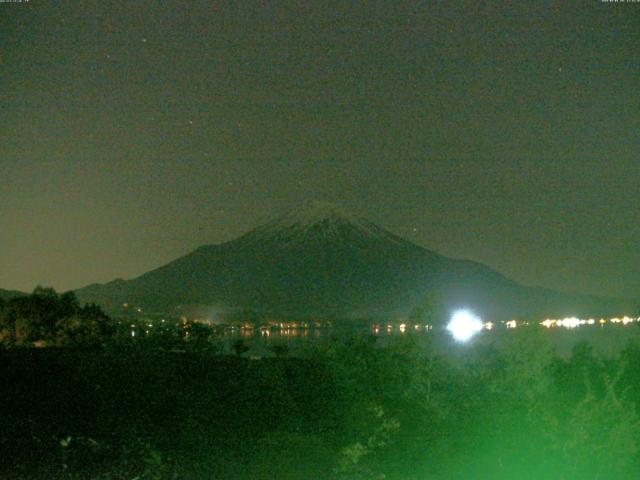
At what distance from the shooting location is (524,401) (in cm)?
1019

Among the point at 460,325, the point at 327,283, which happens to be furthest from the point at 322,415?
the point at 327,283

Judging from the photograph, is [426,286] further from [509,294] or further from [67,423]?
[67,423]

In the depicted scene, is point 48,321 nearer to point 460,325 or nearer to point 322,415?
point 322,415

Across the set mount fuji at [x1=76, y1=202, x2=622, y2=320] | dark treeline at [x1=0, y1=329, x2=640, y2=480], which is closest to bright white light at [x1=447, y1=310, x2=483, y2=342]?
dark treeline at [x1=0, y1=329, x2=640, y2=480]

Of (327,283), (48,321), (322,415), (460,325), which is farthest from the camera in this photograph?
(327,283)

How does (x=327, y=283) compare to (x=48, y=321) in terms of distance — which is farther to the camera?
(x=327, y=283)

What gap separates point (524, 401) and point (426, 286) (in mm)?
90372

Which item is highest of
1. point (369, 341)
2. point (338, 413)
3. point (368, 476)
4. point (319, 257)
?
point (319, 257)

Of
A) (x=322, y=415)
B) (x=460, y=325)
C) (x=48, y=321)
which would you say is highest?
(x=48, y=321)

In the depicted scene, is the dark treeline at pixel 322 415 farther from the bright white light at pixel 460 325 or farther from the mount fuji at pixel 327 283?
the mount fuji at pixel 327 283

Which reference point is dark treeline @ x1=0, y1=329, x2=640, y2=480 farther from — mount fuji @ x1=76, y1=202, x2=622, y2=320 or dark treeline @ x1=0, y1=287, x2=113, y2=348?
mount fuji @ x1=76, y1=202, x2=622, y2=320

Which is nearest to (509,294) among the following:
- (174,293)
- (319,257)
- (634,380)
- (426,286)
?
(426,286)

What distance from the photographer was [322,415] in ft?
33.7

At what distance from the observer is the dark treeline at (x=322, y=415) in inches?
352
